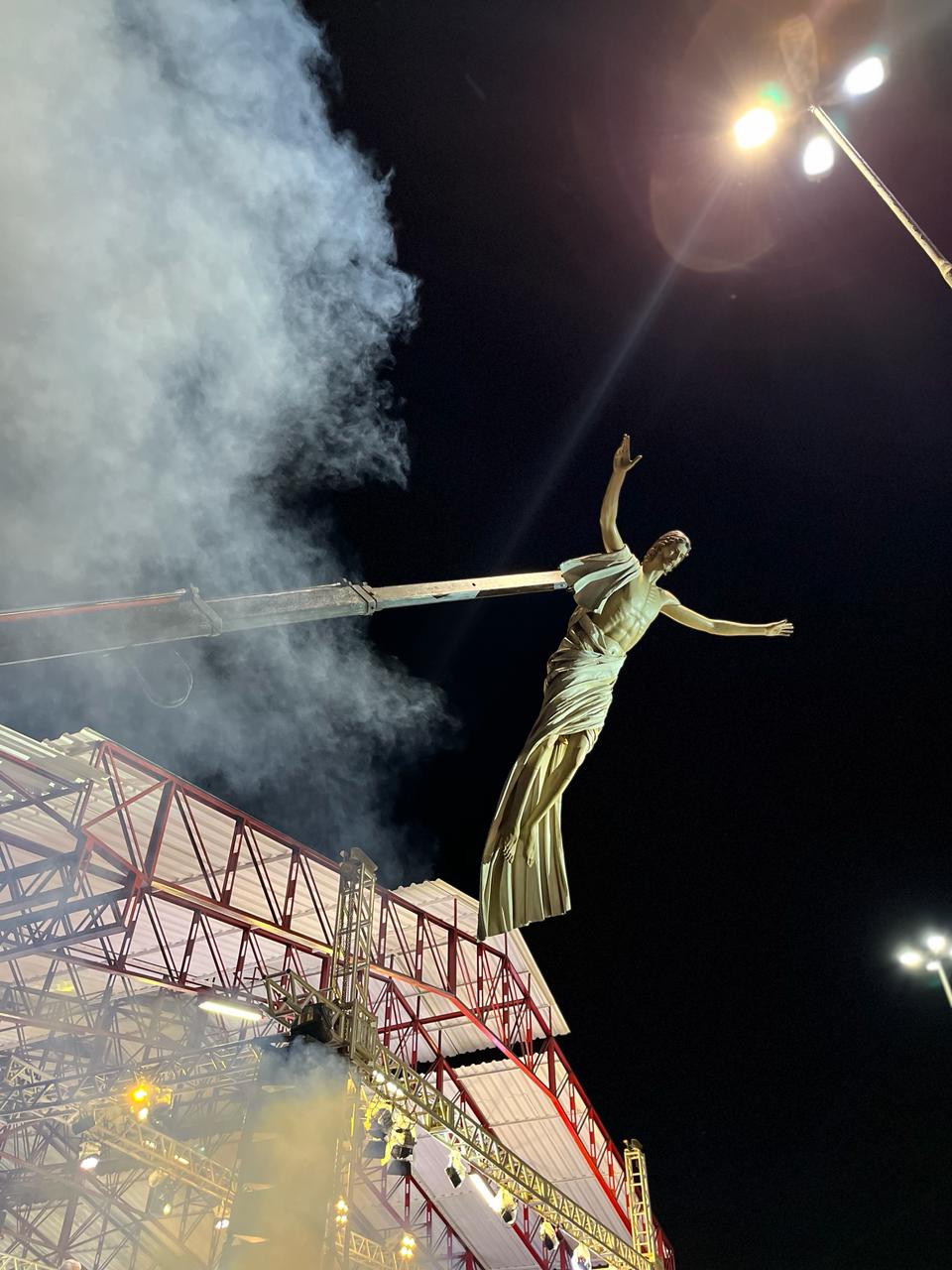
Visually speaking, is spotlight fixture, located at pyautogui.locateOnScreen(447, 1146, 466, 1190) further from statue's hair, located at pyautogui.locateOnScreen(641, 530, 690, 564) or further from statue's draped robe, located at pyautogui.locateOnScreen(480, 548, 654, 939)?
statue's hair, located at pyautogui.locateOnScreen(641, 530, 690, 564)

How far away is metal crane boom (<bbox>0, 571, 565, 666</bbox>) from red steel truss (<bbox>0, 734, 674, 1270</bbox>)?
507 centimetres

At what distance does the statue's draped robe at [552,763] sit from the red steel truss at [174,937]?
6573 mm

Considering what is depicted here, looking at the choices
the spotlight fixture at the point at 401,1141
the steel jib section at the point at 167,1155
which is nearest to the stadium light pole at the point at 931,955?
the spotlight fixture at the point at 401,1141

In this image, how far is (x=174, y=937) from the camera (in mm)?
15992

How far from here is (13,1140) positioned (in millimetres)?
21234

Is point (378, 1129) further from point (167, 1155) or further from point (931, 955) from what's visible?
point (167, 1155)

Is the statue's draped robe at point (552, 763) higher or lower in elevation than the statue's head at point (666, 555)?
lower

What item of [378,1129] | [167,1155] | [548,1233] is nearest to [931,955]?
[378,1129]

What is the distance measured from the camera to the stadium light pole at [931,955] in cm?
1177

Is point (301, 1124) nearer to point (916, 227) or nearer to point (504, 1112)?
point (916, 227)

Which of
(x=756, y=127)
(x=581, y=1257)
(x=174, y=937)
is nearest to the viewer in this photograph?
(x=756, y=127)

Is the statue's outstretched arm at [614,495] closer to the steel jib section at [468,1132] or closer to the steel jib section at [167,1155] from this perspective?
the steel jib section at [468,1132]

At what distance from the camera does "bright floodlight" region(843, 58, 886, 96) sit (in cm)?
564

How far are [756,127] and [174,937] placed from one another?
606 inches
